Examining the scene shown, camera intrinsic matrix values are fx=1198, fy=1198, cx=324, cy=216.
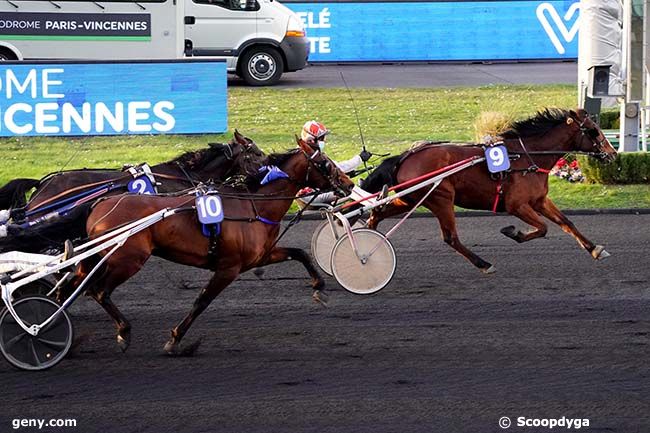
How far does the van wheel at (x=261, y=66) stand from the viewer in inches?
841

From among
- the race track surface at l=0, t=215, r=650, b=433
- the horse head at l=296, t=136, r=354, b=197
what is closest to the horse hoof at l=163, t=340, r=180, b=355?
the race track surface at l=0, t=215, r=650, b=433

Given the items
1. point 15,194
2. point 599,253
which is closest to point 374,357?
point 599,253

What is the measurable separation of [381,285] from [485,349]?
5.47ft

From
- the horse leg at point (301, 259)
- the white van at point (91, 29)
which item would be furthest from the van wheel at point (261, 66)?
the horse leg at point (301, 259)

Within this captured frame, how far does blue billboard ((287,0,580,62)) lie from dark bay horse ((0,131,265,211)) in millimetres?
14819

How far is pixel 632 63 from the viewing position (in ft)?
47.4

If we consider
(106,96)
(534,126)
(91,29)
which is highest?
(91,29)

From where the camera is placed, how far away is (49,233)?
7.86 m

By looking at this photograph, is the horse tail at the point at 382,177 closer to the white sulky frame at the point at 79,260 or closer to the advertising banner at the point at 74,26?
the white sulky frame at the point at 79,260

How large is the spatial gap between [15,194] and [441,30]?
1586 centimetres

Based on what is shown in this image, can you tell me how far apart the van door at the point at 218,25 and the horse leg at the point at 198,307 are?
45.4 ft

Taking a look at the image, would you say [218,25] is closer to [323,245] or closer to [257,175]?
[323,245]

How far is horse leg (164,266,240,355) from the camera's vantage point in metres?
7.64

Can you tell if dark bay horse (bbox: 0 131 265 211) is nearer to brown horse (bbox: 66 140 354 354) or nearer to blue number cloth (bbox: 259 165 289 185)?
blue number cloth (bbox: 259 165 289 185)
